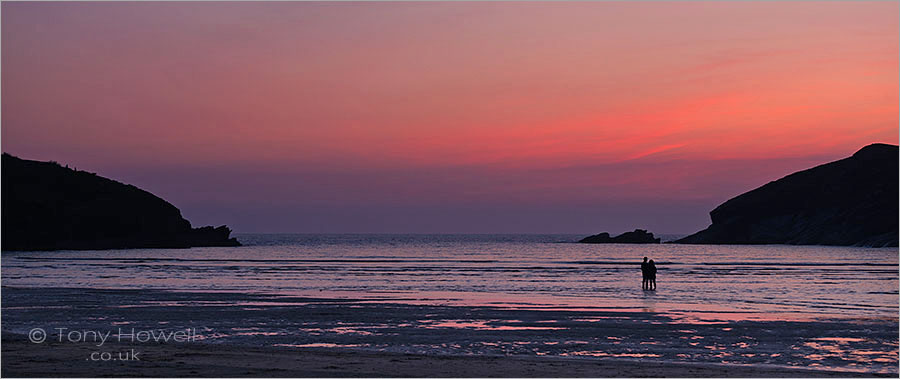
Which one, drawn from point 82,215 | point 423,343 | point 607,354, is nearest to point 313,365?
point 423,343

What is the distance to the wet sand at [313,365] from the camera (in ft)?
50.9

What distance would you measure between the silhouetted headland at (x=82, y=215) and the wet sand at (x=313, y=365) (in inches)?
5001

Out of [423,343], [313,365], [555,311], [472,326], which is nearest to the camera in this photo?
[313,365]

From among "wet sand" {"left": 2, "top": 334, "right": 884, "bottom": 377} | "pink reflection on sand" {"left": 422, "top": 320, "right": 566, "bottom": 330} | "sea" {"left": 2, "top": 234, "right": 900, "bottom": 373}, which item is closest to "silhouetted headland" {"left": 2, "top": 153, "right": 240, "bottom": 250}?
"sea" {"left": 2, "top": 234, "right": 900, "bottom": 373}

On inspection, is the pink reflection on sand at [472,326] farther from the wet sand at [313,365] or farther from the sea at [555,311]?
the wet sand at [313,365]

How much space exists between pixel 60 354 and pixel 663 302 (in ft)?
77.8

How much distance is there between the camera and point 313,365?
16.4 meters

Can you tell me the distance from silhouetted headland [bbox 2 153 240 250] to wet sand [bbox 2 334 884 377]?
5001 inches

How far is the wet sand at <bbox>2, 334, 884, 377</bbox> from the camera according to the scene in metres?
15.5

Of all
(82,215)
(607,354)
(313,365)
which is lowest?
(607,354)

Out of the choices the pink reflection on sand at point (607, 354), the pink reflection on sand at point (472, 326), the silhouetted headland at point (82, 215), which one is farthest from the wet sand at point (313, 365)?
the silhouetted headland at point (82, 215)

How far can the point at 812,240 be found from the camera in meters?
175

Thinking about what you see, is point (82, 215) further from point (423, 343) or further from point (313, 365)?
point (313, 365)

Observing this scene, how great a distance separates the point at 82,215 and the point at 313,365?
162 m
